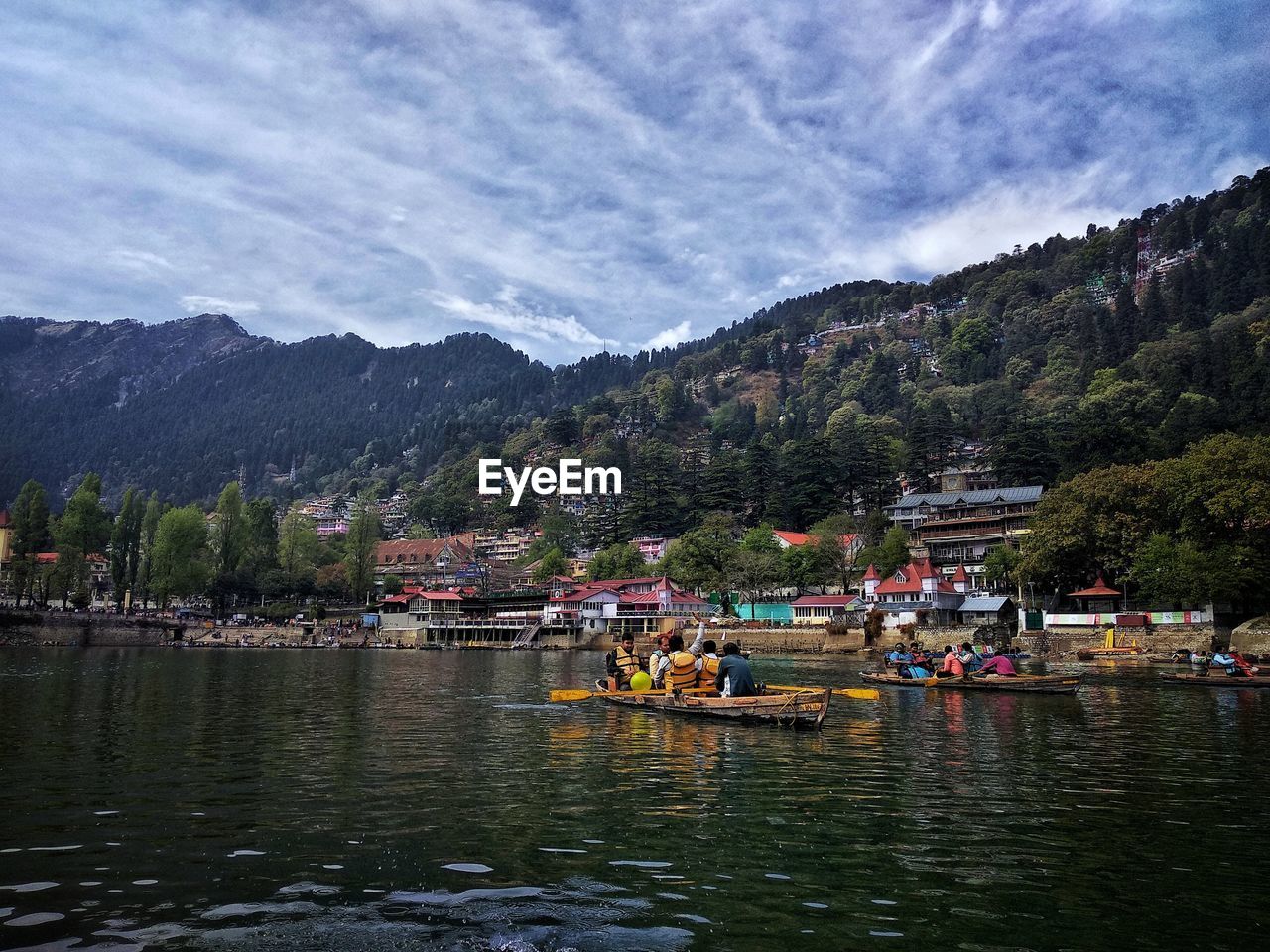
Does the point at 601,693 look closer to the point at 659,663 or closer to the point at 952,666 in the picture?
the point at 659,663

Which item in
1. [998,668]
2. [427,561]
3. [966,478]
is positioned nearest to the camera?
[998,668]

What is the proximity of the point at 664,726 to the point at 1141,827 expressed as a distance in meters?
12.3

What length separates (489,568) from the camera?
149m

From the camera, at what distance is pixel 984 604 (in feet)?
266

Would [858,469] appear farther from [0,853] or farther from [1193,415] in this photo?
[0,853]

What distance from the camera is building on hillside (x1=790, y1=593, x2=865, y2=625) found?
84562 millimetres

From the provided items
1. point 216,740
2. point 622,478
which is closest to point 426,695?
point 216,740

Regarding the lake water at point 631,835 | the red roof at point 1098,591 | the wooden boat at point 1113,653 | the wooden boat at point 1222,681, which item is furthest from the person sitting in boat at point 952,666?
the red roof at point 1098,591

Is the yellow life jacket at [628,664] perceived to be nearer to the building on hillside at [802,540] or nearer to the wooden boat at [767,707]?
the wooden boat at [767,707]

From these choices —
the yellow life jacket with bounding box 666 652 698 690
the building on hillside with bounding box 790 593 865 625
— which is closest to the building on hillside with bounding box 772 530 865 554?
the building on hillside with bounding box 790 593 865 625

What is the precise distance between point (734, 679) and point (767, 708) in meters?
1.15

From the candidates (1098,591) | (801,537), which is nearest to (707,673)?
(1098,591)

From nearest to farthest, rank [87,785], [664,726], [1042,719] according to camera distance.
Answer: [87,785], [664,726], [1042,719]

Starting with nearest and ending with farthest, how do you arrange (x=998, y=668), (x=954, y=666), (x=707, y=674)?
(x=707, y=674)
(x=998, y=668)
(x=954, y=666)
